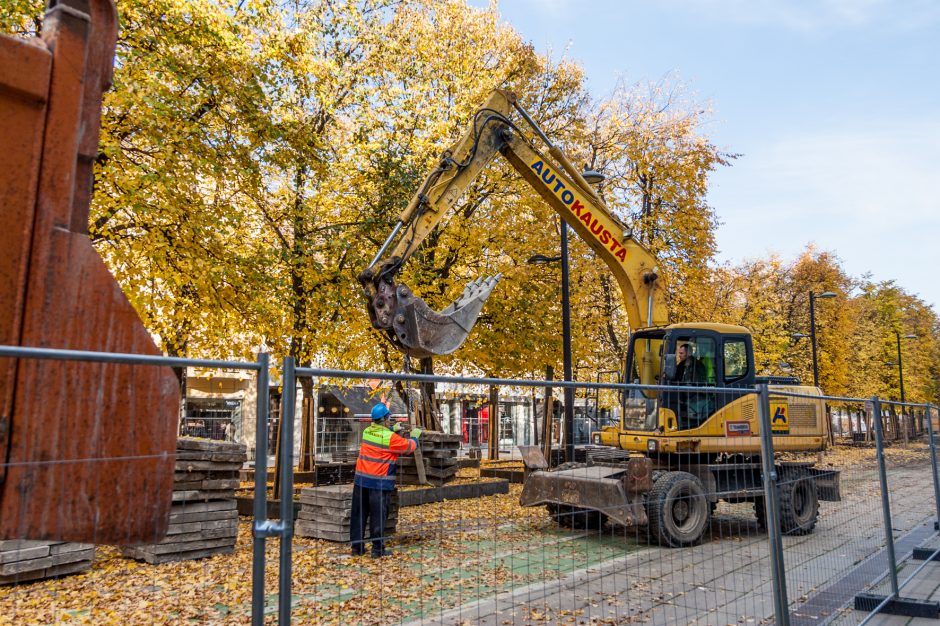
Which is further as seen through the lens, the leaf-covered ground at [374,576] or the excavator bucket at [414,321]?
the excavator bucket at [414,321]

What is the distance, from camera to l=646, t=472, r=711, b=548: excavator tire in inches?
323

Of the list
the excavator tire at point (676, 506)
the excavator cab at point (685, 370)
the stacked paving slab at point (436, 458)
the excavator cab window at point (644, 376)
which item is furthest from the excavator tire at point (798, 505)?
the stacked paving slab at point (436, 458)

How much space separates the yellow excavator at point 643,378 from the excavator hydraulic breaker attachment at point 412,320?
15mm

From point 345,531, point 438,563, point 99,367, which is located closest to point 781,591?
point 438,563

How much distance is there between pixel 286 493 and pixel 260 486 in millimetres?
110

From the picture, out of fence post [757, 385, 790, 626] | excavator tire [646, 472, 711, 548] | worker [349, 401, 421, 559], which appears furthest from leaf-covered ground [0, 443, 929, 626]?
excavator tire [646, 472, 711, 548]

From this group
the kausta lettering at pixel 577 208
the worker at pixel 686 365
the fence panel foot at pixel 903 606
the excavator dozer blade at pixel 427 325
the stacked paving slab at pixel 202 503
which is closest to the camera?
the fence panel foot at pixel 903 606

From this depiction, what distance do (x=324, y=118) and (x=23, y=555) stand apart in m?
14.5

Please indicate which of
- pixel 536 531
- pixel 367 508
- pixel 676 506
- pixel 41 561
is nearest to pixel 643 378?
pixel 676 506

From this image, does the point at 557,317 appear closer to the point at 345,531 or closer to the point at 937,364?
the point at 345,531

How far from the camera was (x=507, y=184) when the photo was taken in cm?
2064

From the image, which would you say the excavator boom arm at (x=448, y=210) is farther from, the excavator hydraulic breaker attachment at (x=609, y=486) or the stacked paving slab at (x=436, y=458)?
the stacked paving slab at (x=436, y=458)

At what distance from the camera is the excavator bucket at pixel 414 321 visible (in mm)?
8609

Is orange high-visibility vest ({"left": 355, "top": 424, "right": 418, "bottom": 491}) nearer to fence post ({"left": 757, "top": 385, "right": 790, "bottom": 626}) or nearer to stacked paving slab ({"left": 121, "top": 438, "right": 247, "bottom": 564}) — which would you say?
stacked paving slab ({"left": 121, "top": 438, "right": 247, "bottom": 564})
